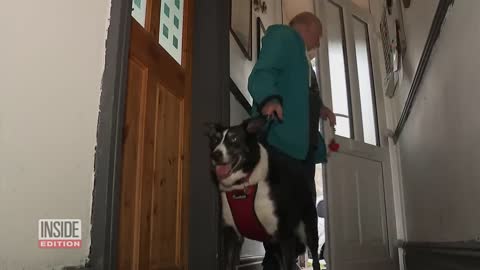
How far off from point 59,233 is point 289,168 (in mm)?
1086

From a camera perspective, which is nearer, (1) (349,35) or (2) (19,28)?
(2) (19,28)

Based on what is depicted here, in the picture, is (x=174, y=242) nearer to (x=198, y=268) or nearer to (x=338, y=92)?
(x=198, y=268)

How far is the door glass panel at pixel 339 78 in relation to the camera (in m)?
3.77

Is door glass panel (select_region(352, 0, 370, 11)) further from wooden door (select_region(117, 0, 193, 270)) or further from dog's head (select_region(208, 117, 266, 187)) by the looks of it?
dog's head (select_region(208, 117, 266, 187))

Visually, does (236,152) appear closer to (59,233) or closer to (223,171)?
(223,171)

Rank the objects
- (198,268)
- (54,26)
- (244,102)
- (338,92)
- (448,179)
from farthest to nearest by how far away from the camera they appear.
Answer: (338,92), (244,102), (198,268), (448,179), (54,26)

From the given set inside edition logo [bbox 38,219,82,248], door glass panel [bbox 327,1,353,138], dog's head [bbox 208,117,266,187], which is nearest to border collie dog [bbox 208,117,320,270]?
dog's head [bbox 208,117,266,187]

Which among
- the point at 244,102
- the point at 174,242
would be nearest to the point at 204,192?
the point at 174,242

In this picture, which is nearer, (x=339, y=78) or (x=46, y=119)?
(x=46, y=119)

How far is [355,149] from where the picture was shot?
11.5 feet

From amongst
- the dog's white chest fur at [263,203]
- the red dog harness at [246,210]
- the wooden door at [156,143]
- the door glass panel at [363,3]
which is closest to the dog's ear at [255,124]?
the dog's white chest fur at [263,203]

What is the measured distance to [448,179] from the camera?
1.99 m

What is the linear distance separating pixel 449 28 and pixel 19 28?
157cm

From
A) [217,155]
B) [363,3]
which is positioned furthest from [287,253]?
[363,3]
